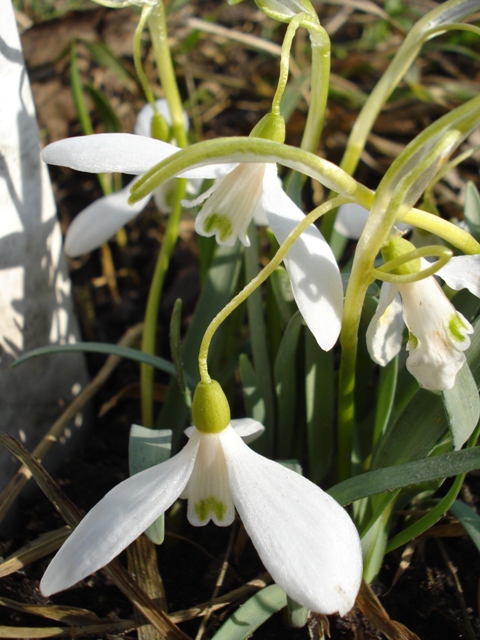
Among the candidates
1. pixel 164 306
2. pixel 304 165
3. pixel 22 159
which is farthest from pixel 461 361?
pixel 164 306

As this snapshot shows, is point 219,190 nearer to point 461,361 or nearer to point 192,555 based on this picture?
point 461,361

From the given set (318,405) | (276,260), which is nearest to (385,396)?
(318,405)

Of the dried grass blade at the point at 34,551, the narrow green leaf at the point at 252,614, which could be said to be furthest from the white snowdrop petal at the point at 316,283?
the dried grass blade at the point at 34,551

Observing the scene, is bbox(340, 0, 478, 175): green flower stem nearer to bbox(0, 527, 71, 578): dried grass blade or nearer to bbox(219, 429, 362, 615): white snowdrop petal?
bbox(219, 429, 362, 615): white snowdrop petal

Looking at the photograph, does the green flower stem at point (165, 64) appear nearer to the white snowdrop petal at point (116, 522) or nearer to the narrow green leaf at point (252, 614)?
the white snowdrop petal at point (116, 522)

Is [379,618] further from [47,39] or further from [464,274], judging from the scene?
[47,39]

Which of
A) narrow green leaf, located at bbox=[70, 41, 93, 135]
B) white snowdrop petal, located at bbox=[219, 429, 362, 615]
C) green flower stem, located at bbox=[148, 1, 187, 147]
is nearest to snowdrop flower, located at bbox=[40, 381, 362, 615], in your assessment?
white snowdrop petal, located at bbox=[219, 429, 362, 615]
